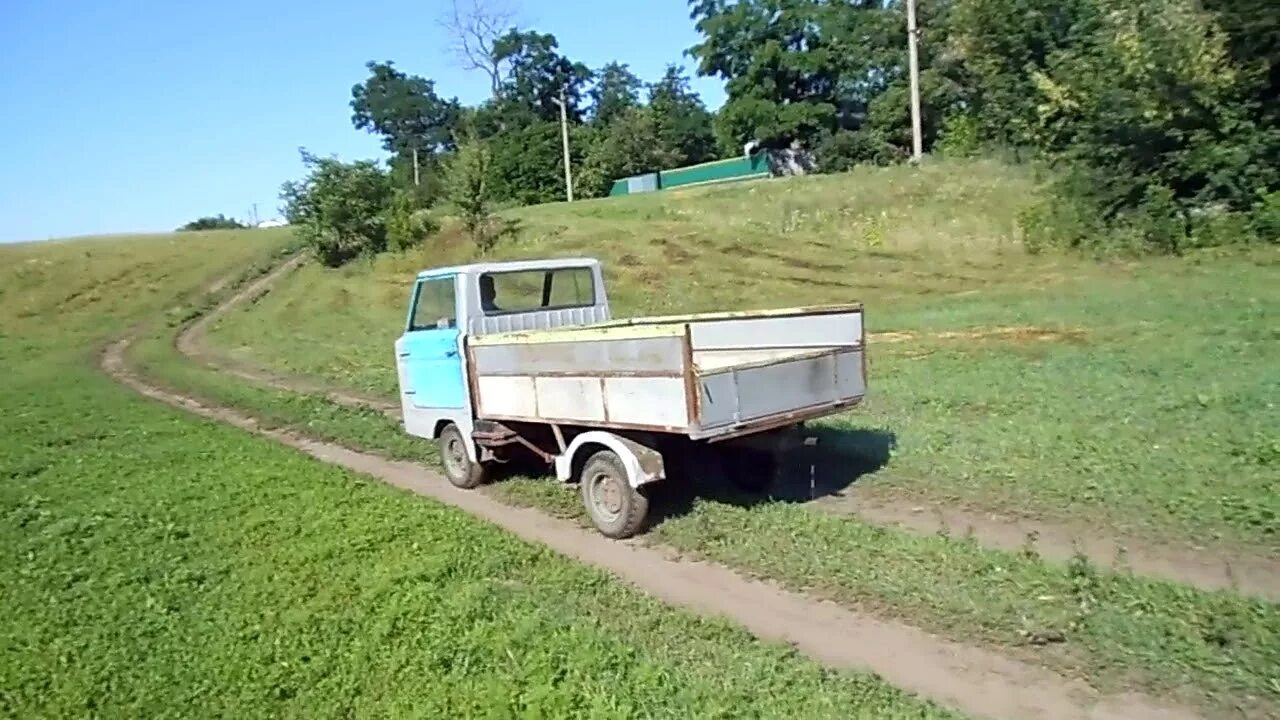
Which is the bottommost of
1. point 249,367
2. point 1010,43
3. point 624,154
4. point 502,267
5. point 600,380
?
point 249,367

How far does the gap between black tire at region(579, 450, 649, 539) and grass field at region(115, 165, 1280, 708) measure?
0.30 meters

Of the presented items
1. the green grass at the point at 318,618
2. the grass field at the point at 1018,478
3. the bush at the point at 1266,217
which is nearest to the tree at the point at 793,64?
the bush at the point at 1266,217

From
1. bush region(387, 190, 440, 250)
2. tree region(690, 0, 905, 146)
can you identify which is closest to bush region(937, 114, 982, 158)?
tree region(690, 0, 905, 146)

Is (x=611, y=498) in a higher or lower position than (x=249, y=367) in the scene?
higher

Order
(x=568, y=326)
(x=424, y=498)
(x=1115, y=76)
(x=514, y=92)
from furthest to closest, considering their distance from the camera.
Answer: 1. (x=514, y=92)
2. (x=1115, y=76)
3. (x=568, y=326)
4. (x=424, y=498)

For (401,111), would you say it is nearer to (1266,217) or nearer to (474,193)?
(474,193)

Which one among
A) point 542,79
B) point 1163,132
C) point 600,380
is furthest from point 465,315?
point 542,79

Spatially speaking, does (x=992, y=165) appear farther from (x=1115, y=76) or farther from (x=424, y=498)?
(x=424, y=498)

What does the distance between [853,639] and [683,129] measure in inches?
2760

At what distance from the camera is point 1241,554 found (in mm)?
6082

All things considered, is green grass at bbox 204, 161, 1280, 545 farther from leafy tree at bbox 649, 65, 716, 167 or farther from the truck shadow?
leafy tree at bbox 649, 65, 716, 167

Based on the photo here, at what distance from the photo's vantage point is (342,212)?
39.2m

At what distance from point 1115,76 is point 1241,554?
22.6 m

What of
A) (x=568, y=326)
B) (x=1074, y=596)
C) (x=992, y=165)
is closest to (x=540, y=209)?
(x=992, y=165)
